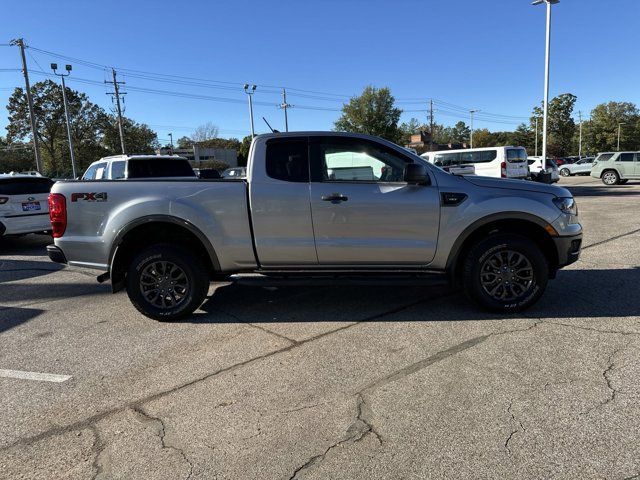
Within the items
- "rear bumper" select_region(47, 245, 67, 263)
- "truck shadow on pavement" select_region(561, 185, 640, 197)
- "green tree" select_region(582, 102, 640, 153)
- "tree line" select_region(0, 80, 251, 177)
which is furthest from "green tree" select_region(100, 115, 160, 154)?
"green tree" select_region(582, 102, 640, 153)

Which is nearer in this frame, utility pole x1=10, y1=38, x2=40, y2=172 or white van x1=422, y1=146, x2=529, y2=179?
white van x1=422, y1=146, x2=529, y2=179

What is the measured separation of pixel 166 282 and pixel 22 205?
671cm

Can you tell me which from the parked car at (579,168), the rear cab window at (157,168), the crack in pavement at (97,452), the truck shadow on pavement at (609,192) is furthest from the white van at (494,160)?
the parked car at (579,168)

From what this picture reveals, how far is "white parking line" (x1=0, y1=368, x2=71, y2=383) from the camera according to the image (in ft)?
12.3

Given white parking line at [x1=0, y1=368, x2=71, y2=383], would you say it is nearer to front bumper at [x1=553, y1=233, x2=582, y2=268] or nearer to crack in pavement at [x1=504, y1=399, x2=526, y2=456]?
crack in pavement at [x1=504, y1=399, x2=526, y2=456]

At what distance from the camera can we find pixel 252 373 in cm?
373

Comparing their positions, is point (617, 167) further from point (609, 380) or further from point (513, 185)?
point (609, 380)

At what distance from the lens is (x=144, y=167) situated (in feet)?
37.6

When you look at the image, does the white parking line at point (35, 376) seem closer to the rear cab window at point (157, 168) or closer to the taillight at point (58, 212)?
the taillight at point (58, 212)

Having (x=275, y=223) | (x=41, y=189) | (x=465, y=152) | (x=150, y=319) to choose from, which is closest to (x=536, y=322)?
(x=275, y=223)

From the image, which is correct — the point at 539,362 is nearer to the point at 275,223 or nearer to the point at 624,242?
the point at 275,223

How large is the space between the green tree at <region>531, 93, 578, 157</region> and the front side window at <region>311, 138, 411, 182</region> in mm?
81264

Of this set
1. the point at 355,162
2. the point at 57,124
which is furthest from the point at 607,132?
the point at 355,162

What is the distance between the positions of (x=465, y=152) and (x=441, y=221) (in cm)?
1789
